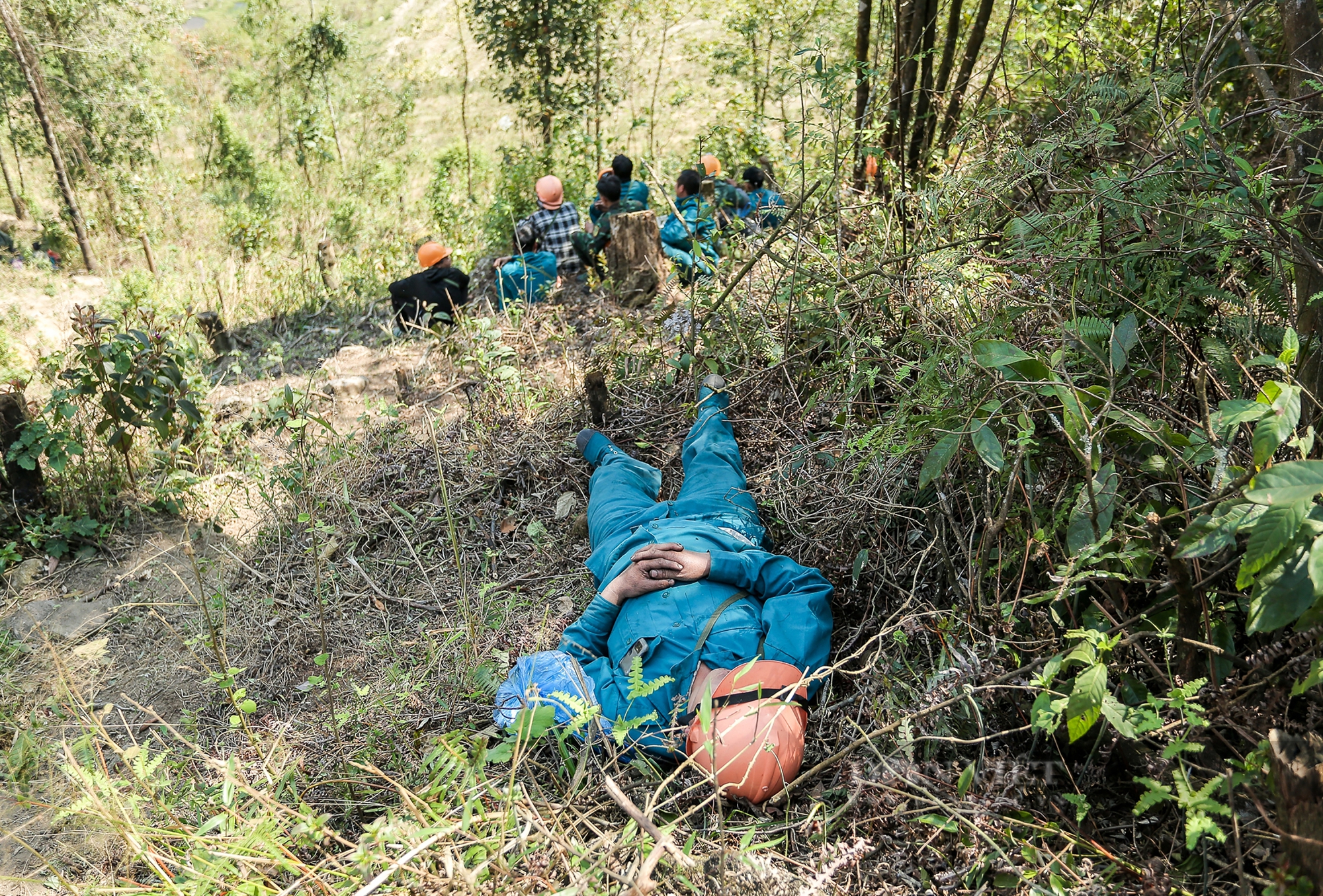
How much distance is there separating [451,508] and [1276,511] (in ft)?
10.1

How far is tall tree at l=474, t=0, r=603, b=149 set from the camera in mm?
7535

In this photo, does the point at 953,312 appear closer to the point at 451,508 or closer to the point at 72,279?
the point at 451,508

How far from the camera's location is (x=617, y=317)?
4340 mm

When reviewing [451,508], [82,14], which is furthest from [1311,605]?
[82,14]

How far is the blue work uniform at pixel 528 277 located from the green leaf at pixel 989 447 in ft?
12.7

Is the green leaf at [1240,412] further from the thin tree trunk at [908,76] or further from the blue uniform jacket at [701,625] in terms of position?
the thin tree trunk at [908,76]

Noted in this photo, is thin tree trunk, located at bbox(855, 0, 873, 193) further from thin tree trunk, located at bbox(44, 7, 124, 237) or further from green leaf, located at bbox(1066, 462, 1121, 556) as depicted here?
thin tree trunk, located at bbox(44, 7, 124, 237)

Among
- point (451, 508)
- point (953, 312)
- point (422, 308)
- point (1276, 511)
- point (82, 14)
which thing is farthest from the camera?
point (82, 14)

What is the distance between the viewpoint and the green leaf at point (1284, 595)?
1383mm

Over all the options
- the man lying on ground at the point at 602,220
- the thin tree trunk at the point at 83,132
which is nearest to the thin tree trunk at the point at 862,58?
the man lying on ground at the point at 602,220

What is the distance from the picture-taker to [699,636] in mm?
2660

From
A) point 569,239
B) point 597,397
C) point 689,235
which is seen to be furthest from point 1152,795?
point 569,239

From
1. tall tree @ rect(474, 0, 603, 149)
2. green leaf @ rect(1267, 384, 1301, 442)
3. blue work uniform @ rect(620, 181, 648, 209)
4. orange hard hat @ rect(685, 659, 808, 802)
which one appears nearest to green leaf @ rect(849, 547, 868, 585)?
orange hard hat @ rect(685, 659, 808, 802)

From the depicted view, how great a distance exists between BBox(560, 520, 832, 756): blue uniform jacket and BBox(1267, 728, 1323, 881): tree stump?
48.7 inches
